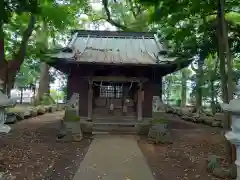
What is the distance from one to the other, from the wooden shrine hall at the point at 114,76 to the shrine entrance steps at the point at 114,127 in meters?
0.39

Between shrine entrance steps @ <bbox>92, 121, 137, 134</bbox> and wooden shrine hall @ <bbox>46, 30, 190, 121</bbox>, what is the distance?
1.26 feet

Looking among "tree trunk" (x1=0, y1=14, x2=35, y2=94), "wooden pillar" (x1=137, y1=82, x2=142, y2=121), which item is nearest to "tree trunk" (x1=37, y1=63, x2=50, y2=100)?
"wooden pillar" (x1=137, y1=82, x2=142, y2=121)

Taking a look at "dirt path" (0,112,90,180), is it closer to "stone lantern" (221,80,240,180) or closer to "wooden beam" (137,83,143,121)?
"wooden beam" (137,83,143,121)

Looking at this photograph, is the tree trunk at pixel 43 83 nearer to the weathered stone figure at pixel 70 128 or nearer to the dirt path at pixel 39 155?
the dirt path at pixel 39 155

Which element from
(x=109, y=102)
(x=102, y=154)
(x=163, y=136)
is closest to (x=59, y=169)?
(x=102, y=154)

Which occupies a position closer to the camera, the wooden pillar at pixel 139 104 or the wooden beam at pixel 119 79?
the wooden beam at pixel 119 79

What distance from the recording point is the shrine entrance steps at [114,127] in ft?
43.8

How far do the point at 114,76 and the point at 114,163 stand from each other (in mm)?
6263

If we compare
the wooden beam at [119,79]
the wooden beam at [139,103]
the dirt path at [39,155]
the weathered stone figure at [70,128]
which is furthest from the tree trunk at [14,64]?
the wooden beam at [139,103]

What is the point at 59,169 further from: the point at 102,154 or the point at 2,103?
the point at 2,103

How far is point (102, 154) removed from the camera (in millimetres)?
8945

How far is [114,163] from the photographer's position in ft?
25.8

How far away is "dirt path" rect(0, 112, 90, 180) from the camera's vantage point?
698cm

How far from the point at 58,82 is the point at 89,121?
19103mm
